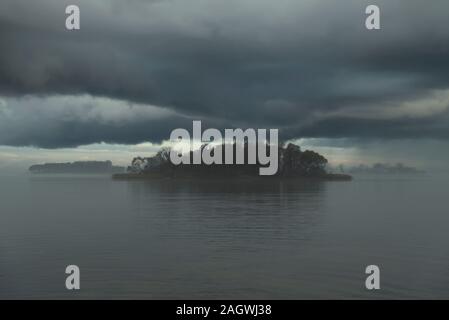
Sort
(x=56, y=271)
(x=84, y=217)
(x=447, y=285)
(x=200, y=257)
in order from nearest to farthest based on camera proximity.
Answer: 1. (x=447, y=285)
2. (x=56, y=271)
3. (x=200, y=257)
4. (x=84, y=217)

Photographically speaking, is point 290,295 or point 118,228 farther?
point 118,228

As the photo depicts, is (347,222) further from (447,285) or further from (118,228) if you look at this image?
(447,285)

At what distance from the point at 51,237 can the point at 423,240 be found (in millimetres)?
45154

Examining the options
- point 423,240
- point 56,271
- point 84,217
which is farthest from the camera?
point 84,217

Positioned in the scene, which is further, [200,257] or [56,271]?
[200,257]

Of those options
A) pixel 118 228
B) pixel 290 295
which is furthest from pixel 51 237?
pixel 290 295

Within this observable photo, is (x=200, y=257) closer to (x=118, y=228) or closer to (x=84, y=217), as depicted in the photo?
(x=118, y=228)

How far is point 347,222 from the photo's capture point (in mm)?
84312

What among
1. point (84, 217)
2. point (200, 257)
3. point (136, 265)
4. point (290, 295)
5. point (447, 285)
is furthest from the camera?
point (84, 217)

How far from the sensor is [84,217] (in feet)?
302

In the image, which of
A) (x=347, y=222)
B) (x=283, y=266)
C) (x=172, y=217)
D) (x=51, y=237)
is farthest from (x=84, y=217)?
(x=283, y=266)
